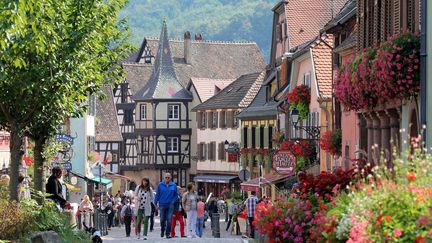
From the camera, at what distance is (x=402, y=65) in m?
23.2

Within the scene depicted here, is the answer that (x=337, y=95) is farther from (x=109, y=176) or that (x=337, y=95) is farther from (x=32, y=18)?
(x=109, y=176)

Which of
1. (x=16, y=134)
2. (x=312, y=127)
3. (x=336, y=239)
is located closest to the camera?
(x=336, y=239)

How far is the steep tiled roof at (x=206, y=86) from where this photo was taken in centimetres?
10206

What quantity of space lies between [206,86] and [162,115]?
13.1 ft

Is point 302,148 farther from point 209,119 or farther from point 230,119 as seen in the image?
point 209,119

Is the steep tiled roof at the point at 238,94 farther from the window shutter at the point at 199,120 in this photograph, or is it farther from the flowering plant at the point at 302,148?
the flowering plant at the point at 302,148

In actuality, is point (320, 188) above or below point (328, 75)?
below

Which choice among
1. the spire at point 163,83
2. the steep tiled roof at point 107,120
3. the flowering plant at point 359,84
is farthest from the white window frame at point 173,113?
the flowering plant at point 359,84

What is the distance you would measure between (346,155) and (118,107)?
69543mm

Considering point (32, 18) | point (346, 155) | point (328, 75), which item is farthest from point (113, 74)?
point (328, 75)

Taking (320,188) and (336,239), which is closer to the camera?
(336,239)

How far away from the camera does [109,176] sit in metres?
89.1

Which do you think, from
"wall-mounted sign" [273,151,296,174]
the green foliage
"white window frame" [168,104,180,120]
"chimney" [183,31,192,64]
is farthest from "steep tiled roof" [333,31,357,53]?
"chimney" [183,31,192,64]

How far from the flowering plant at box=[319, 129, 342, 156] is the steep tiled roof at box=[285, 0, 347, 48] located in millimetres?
23716
